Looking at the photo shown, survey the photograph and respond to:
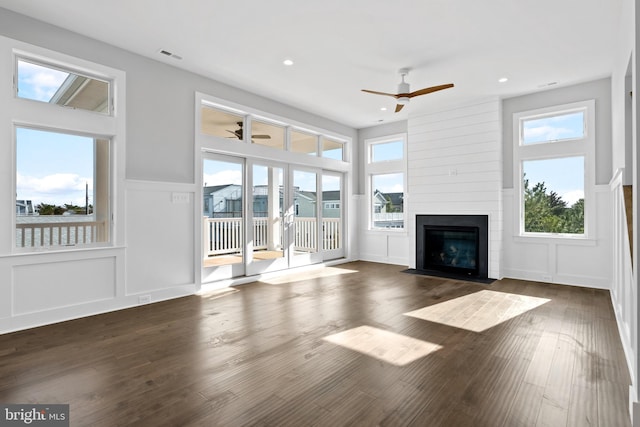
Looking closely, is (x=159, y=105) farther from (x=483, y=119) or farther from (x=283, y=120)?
(x=483, y=119)

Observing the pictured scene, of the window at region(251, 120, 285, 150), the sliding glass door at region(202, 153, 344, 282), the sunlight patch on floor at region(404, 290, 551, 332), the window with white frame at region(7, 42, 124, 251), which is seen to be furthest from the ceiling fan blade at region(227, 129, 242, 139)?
the sunlight patch on floor at region(404, 290, 551, 332)

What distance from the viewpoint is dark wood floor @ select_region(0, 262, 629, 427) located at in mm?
1938

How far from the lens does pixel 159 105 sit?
4.39 meters

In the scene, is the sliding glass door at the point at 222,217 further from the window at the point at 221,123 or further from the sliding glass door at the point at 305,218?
the sliding glass door at the point at 305,218

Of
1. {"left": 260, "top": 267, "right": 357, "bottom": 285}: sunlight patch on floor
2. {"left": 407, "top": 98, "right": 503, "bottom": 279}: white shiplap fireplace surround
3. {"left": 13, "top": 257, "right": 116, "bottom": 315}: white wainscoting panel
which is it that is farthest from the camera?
{"left": 407, "top": 98, "right": 503, "bottom": 279}: white shiplap fireplace surround

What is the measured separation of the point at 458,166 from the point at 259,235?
3.84m

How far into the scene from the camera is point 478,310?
3.97 meters

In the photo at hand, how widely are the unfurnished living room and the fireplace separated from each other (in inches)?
1.6

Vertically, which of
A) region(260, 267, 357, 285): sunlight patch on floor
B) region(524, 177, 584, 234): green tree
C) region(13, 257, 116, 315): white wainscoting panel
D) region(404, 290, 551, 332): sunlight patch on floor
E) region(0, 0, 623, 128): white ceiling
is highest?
region(0, 0, 623, 128): white ceiling

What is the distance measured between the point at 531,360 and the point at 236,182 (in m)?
4.51

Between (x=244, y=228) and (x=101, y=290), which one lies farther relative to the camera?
(x=244, y=228)

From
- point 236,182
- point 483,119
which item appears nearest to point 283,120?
point 236,182

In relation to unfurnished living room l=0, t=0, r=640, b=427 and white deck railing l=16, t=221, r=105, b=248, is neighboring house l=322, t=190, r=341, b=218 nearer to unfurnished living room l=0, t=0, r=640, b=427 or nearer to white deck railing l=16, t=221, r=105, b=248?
unfurnished living room l=0, t=0, r=640, b=427

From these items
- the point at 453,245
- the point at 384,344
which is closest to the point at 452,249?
the point at 453,245
